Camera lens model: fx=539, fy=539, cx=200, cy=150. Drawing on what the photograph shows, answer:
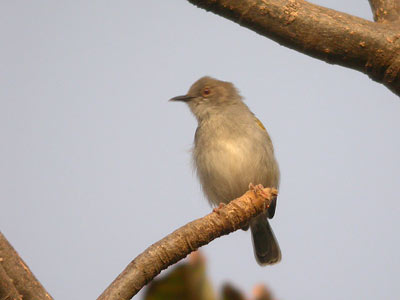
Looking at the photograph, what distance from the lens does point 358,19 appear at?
4.48 m

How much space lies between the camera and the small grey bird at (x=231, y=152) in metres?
7.83

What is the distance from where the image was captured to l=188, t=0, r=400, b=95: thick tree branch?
14.1 ft

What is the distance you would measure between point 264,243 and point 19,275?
6.31 m

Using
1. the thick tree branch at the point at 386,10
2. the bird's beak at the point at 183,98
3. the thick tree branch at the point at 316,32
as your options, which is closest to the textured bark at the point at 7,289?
the thick tree branch at the point at 316,32

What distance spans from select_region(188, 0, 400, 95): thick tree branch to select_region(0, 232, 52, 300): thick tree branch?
7.83 feet

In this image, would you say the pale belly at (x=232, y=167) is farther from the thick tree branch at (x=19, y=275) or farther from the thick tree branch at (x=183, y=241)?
the thick tree branch at (x=19, y=275)

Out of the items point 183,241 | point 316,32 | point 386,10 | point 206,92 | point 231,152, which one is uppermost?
point 386,10

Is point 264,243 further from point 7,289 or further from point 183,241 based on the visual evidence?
point 7,289

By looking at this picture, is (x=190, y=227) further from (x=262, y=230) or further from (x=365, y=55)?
(x=262, y=230)

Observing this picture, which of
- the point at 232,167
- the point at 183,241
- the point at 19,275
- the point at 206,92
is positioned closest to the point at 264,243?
the point at 232,167

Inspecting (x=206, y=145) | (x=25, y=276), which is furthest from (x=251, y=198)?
(x=206, y=145)

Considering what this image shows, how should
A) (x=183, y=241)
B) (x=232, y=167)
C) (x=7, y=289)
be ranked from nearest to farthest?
1. (x=7, y=289)
2. (x=183, y=241)
3. (x=232, y=167)

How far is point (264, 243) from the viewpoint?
905cm

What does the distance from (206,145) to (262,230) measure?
207cm
